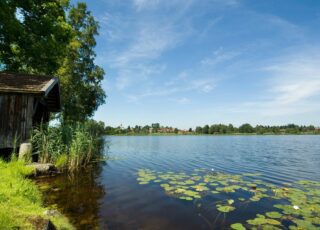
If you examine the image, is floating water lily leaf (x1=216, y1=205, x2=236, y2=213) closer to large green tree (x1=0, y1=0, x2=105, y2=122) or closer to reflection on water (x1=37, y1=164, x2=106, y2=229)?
reflection on water (x1=37, y1=164, x2=106, y2=229)

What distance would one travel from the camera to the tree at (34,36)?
15047 mm

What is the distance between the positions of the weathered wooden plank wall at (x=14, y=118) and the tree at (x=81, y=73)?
12861 mm

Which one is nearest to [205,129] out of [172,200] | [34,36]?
[34,36]

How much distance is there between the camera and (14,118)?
38.2 ft

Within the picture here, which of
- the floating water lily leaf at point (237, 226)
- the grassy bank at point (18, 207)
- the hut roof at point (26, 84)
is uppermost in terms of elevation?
the hut roof at point (26, 84)

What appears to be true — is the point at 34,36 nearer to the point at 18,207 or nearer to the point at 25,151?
the point at 25,151

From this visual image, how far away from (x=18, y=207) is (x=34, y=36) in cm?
1427

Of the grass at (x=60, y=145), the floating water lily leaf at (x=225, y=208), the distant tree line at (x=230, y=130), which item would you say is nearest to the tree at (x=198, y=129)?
the distant tree line at (x=230, y=130)

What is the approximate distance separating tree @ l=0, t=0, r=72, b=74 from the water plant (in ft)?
35.6

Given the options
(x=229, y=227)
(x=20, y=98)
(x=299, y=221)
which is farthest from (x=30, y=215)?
(x=20, y=98)

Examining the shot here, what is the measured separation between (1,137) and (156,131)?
462 feet

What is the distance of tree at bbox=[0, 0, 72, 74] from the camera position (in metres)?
15.0

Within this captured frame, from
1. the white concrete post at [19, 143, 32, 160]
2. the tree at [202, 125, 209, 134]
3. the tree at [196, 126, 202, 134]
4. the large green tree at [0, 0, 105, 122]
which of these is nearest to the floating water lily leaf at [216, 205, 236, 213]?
the white concrete post at [19, 143, 32, 160]

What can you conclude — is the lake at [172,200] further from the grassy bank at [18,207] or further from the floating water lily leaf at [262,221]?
the grassy bank at [18,207]
